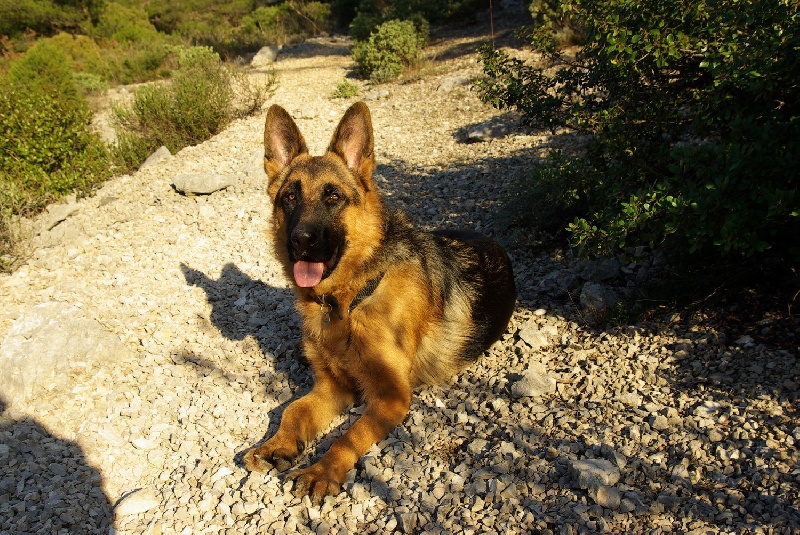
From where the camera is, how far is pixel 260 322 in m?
5.67

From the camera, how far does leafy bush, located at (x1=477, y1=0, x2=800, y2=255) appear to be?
10.8 ft

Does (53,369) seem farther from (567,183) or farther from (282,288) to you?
(567,183)

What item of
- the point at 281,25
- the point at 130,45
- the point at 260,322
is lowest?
the point at 260,322

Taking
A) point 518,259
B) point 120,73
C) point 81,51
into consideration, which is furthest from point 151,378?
point 81,51

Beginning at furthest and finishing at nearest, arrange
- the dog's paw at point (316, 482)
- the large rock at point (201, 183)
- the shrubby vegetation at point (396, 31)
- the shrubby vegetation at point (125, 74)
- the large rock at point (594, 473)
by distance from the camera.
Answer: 1. the shrubby vegetation at point (396, 31)
2. the shrubby vegetation at point (125, 74)
3. the large rock at point (201, 183)
4. the dog's paw at point (316, 482)
5. the large rock at point (594, 473)

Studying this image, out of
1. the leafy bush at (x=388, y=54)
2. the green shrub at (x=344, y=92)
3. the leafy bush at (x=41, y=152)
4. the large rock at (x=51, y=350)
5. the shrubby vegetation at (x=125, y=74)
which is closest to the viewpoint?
the large rock at (x=51, y=350)

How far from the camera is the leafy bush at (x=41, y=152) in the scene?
29.9 feet

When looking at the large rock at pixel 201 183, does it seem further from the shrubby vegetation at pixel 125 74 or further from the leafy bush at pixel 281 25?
the leafy bush at pixel 281 25

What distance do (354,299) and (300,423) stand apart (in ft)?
3.08

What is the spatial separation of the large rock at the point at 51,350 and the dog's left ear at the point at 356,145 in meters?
2.85

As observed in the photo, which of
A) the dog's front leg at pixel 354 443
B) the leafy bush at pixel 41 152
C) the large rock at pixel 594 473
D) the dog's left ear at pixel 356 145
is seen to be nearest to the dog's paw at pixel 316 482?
the dog's front leg at pixel 354 443

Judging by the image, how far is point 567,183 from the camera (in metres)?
5.20

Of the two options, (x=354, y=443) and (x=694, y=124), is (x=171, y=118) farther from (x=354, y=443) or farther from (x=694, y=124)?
(x=694, y=124)

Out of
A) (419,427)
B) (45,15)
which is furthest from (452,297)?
(45,15)
